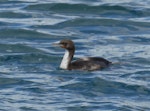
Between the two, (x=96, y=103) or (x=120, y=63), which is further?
(x=120, y=63)

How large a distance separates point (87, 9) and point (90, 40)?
442 cm

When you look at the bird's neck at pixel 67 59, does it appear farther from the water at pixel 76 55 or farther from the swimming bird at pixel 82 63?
the water at pixel 76 55

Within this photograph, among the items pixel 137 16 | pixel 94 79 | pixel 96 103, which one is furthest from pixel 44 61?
pixel 137 16

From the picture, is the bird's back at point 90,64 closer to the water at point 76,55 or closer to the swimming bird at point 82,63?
the swimming bird at point 82,63

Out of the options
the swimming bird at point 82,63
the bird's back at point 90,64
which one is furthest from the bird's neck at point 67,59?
the bird's back at point 90,64

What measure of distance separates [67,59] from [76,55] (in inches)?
67.0

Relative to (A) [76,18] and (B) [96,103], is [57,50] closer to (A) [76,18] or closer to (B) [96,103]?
(A) [76,18]

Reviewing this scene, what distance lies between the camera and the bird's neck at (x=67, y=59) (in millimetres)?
20413

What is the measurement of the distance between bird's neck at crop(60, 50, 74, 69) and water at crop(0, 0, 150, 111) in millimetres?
184

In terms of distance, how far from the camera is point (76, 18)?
86.4ft

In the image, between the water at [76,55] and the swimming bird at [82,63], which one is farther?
the swimming bird at [82,63]

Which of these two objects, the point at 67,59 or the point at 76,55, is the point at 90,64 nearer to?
Answer: the point at 67,59

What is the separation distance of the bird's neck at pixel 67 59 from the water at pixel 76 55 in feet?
0.60

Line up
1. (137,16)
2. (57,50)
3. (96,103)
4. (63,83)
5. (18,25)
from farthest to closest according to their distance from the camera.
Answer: (137,16) → (18,25) → (57,50) → (63,83) → (96,103)
